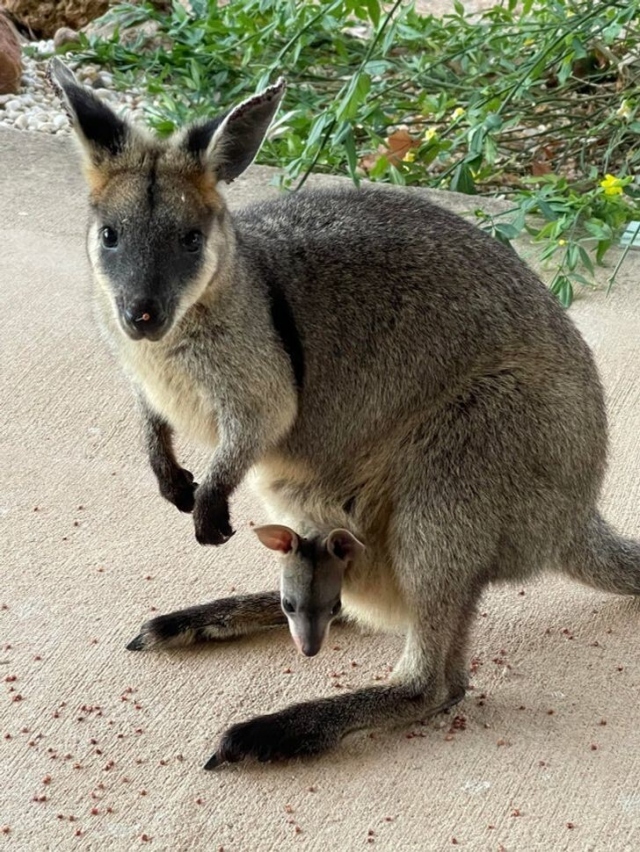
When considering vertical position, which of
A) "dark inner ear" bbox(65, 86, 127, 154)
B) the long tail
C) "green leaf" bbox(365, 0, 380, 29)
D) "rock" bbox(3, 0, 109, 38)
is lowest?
"rock" bbox(3, 0, 109, 38)

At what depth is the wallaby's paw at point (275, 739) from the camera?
2859mm

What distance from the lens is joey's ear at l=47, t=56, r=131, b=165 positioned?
9.25ft

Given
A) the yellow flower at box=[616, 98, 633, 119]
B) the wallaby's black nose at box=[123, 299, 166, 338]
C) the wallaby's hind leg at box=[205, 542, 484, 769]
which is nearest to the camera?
the wallaby's black nose at box=[123, 299, 166, 338]

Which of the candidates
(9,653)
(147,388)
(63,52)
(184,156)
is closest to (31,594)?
(9,653)

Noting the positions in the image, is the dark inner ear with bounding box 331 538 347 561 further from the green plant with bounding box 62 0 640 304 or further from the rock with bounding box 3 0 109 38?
the rock with bounding box 3 0 109 38

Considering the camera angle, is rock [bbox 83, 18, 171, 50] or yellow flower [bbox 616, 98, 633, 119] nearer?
yellow flower [bbox 616, 98, 633, 119]

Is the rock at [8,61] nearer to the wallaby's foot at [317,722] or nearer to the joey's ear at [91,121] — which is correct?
the joey's ear at [91,121]

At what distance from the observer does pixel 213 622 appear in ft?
10.8

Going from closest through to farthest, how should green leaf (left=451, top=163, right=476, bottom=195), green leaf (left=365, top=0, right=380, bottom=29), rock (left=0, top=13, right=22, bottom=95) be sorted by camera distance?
1. green leaf (left=365, top=0, right=380, bottom=29)
2. green leaf (left=451, top=163, right=476, bottom=195)
3. rock (left=0, top=13, right=22, bottom=95)

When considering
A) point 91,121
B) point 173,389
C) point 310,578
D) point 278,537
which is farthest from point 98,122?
point 310,578

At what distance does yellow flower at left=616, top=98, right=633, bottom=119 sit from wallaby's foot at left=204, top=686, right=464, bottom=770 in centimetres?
→ 347

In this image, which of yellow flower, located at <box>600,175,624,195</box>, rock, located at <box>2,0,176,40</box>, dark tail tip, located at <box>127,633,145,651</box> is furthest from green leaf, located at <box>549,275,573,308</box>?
rock, located at <box>2,0,176,40</box>

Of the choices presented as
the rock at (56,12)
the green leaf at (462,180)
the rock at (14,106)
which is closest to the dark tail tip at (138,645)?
the green leaf at (462,180)

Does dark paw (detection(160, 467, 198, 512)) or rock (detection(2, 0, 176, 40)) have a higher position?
dark paw (detection(160, 467, 198, 512))
